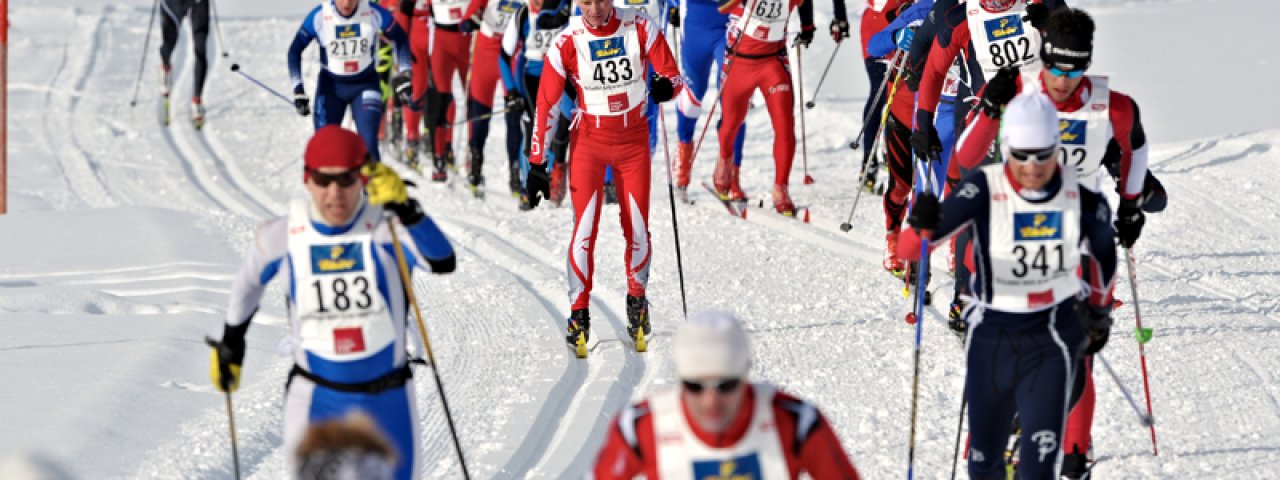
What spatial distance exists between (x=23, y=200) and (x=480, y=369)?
7.01 meters

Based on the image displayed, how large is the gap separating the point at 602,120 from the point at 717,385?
16.1 feet

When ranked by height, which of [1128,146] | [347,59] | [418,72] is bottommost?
[418,72]

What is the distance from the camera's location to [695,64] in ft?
41.9

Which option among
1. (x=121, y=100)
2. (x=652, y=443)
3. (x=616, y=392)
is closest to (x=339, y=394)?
(x=652, y=443)

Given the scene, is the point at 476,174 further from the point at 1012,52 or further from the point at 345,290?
the point at 345,290

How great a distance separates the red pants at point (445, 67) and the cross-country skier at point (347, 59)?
1.80 m

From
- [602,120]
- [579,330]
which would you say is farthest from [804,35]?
[579,330]

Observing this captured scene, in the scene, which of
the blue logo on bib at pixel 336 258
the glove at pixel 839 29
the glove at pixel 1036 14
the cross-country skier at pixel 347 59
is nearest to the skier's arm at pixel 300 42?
the cross-country skier at pixel 347 59

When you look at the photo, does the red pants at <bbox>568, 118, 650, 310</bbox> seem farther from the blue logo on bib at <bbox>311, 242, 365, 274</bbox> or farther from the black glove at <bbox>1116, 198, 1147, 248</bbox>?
the blue logo on bib at <bbox>311, 242, 365, 274</bbox>

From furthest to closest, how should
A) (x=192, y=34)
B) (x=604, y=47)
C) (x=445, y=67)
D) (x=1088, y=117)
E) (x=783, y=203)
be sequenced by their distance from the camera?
(x=192, y=34) → (x=445, y=67) → (x=783, y=203) → (x=604, y=47) → (x=1088, y=117)

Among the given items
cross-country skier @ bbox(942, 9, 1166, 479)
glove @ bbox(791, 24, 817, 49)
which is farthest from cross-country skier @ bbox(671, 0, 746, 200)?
cross-country skier @ bbox(942, 9, 1166, 479)

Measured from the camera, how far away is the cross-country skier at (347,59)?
12258mm

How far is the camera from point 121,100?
18422 mm

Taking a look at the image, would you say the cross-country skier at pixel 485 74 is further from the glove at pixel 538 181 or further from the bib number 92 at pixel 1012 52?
the bib number 92 at pixel 1012 52
